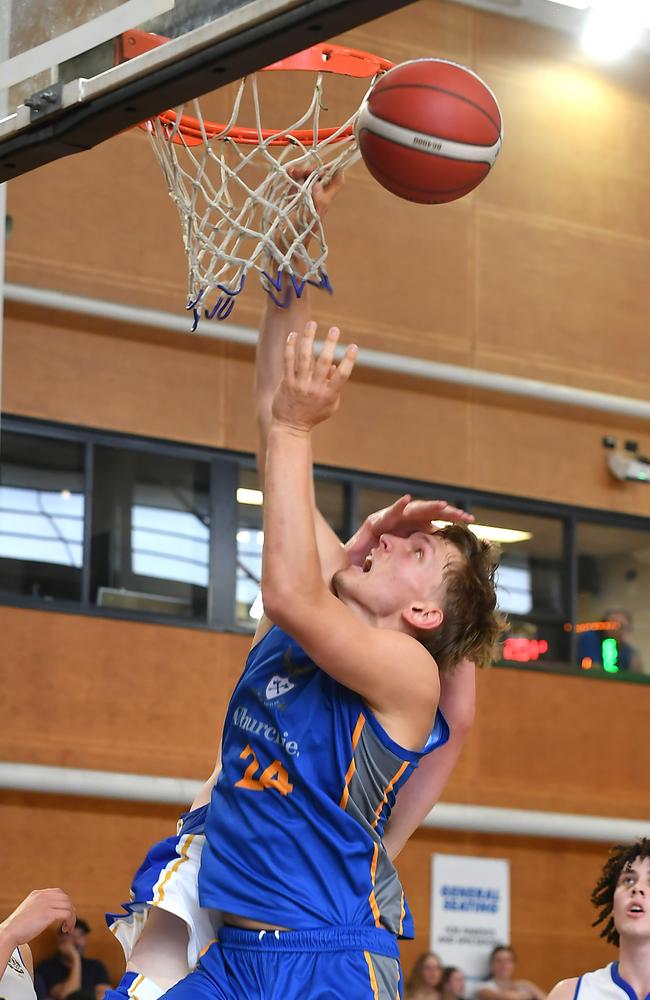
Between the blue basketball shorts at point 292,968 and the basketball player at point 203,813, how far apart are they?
6.6 inches

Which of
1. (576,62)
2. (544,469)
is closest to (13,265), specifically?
(544,469)

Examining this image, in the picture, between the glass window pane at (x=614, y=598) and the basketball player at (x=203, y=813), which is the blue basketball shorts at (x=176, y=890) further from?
the glass window pane at (x=614, y=598)

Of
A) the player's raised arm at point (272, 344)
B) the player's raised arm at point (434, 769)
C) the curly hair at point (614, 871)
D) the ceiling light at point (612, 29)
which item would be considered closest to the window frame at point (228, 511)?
the ceiling light at point (612, 29)

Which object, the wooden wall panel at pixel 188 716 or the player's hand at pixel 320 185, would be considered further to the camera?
the wooden wall panel at pixel 188 716

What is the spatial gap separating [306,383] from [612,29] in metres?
11.5

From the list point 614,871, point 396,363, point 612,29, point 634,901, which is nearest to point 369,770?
point 634,901

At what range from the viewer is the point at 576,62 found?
45.8 feet

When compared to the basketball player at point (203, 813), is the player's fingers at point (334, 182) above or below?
above

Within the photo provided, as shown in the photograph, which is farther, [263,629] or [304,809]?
[263,629]

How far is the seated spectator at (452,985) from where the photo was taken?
11.1m

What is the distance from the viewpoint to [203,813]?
3832mm

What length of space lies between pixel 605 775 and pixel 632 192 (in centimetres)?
538

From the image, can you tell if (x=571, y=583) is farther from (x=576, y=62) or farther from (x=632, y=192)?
(x=576, y=62)

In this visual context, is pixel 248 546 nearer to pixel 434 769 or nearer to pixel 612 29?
pixel 612 29
